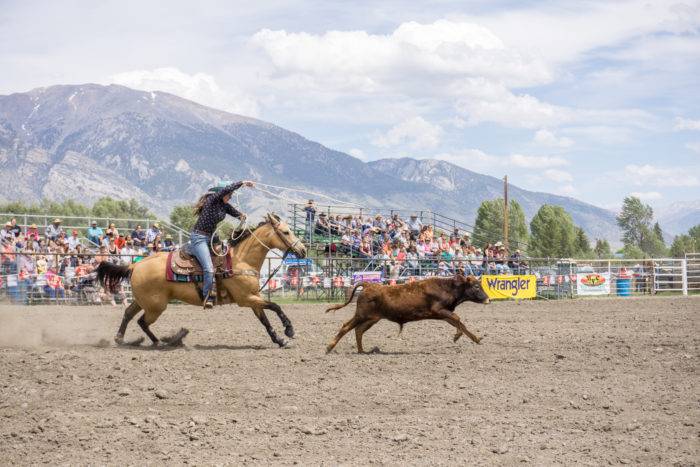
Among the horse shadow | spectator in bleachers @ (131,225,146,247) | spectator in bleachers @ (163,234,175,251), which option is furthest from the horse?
spectator in bleachers @ (131,225,146,247)

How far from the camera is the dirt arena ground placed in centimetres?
599

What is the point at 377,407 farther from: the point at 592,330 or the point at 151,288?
the point at 592,330

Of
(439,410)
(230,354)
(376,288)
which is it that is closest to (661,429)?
(439,410)

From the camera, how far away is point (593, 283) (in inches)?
1044

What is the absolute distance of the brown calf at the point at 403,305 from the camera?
10562mm

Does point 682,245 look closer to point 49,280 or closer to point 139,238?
point 139,238

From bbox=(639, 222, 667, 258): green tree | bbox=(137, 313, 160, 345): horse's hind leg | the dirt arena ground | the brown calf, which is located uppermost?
bbox=(639, 222, 667, 258): green tree

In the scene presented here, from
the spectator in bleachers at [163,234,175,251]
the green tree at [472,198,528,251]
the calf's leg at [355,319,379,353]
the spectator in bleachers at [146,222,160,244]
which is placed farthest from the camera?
the green tree at [472,198,528,251]

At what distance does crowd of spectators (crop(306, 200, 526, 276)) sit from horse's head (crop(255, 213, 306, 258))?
11.7 metres

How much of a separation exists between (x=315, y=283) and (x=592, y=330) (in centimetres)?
1059

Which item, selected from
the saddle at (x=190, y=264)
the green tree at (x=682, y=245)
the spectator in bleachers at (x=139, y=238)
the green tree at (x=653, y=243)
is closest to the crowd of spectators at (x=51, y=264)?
the spectator in bleachers at (x=139, y=238)

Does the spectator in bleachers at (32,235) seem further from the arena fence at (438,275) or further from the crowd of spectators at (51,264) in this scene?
the arena fence at (438,275)

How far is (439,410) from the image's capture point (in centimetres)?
708

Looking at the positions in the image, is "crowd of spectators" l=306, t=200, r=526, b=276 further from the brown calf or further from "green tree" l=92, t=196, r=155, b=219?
"green tree" l=92, t=196, r=155, b=219
